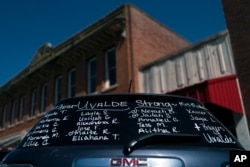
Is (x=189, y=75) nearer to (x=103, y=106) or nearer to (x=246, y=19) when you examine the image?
(x=246, y=19)

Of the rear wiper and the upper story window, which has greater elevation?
the upper story window

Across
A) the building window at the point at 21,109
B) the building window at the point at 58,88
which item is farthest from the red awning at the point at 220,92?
the building window at the point at 21,109

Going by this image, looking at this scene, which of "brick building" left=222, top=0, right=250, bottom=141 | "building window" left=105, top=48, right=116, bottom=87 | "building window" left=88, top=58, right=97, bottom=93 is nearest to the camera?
"brick building" left=222, top=0, right=250, bottom=141

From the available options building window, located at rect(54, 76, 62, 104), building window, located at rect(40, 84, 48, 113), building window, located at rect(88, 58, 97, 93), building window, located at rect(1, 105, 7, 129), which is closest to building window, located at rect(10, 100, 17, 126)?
building window, located at rect(1, 105, 7, 129)

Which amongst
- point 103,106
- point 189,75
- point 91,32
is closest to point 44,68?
point 91,32

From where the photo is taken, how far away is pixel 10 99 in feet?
81.9

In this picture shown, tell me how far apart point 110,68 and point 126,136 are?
556 inches

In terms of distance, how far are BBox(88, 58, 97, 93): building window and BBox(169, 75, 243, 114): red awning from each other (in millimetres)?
7487

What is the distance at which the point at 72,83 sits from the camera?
18.6 m

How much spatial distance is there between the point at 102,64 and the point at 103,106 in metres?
13.9

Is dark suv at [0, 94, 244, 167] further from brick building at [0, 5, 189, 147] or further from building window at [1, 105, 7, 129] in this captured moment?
building window at [1, 105, 7, 129]

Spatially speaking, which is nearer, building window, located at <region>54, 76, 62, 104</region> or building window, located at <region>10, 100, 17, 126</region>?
building window, located at <region>54, 76, 62, 104</region>

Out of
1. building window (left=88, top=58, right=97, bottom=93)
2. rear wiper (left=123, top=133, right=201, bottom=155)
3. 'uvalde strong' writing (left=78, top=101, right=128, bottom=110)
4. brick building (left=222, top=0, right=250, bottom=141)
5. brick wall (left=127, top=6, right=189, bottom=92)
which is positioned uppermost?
brick wall (left=127, top=6, right=189, bottom=92)

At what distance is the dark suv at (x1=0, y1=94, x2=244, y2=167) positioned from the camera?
209 centimetres
